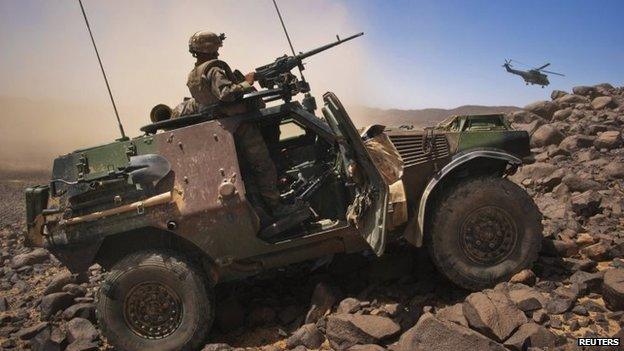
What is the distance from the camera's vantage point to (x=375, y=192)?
382cm

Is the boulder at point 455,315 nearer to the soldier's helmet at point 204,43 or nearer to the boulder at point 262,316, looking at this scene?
the boulder at point 262,316

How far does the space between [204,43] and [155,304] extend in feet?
7.84

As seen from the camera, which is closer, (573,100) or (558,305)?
(558,305)

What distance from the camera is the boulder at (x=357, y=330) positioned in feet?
11.1

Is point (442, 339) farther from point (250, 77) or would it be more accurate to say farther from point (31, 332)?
point (31, 332)

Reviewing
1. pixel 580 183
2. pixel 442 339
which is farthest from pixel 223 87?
pixel 580 183

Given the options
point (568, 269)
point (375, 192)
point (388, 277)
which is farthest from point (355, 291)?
point (568, 269)

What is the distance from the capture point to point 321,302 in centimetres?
417

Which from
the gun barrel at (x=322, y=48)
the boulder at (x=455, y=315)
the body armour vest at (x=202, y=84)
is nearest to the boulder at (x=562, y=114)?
the gun barrel at (x=322, y=48)

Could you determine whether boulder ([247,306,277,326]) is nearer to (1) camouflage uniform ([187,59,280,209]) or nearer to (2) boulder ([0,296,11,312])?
(1) camouflage uniform ([187,59,280,209])

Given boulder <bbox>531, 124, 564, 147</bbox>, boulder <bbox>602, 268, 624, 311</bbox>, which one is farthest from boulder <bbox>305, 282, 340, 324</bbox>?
boulder <bbox>531, 124, 564, 147</bbox>

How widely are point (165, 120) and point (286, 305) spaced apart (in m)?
2.13

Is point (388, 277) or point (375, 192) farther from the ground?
point (375, 192)

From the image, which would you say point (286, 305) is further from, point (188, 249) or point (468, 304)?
point (468, 304)
